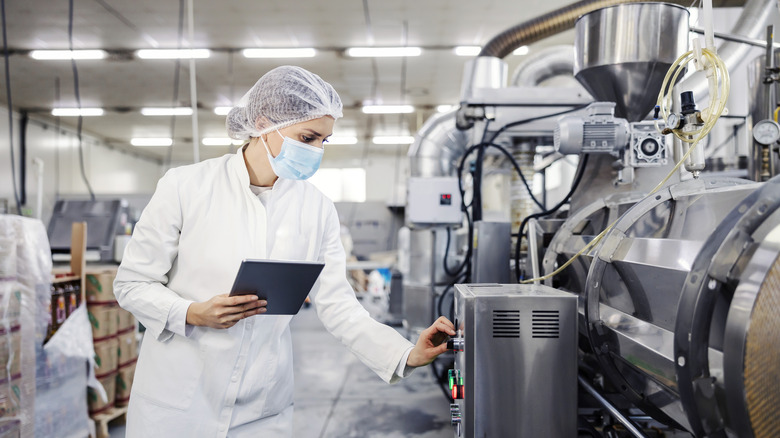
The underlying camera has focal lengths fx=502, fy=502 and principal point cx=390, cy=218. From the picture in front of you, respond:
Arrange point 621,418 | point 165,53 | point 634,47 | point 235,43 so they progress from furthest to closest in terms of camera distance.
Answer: point 165,53
point 235,43
point 634,47
point 621,418

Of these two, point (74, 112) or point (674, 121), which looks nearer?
point (674, 121)

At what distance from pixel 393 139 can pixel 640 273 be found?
10211mm

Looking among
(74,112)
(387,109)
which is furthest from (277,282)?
(74,112)

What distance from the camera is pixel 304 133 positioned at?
4.18 ft

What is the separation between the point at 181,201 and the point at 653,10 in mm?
1522

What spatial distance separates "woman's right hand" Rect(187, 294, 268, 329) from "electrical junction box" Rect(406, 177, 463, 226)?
7.77ft

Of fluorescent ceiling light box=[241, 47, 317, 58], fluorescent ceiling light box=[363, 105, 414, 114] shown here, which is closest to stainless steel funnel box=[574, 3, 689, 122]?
fluorescent ceiling light box=[241, 47, 317, 58]

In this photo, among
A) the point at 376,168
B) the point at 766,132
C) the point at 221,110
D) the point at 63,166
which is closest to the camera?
the point at 766,132

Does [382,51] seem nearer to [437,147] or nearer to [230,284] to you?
[437,147]

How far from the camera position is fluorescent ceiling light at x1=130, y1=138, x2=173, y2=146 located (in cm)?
1091

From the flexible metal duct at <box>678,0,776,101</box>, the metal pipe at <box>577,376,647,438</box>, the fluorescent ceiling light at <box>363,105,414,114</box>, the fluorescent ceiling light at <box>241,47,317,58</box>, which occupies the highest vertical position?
the fluorescent ceiling light at <box>241,47,317,58</box>

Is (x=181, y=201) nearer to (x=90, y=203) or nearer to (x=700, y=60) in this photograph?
(x=700, y=60)

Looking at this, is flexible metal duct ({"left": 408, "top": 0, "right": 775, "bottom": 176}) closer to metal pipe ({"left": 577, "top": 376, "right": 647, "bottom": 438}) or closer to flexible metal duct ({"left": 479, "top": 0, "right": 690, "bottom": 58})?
flexible metal duct ({"left": 479, "top": 0, "right": 690, "bottom": 58})

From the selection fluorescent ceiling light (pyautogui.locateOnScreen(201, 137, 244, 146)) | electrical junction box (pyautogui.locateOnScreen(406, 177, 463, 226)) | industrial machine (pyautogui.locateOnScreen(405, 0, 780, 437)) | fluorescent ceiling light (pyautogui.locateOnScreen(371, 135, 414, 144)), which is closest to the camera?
industrial machine (pyautogui.locateOnScreen(405, 0, 780, 437))
